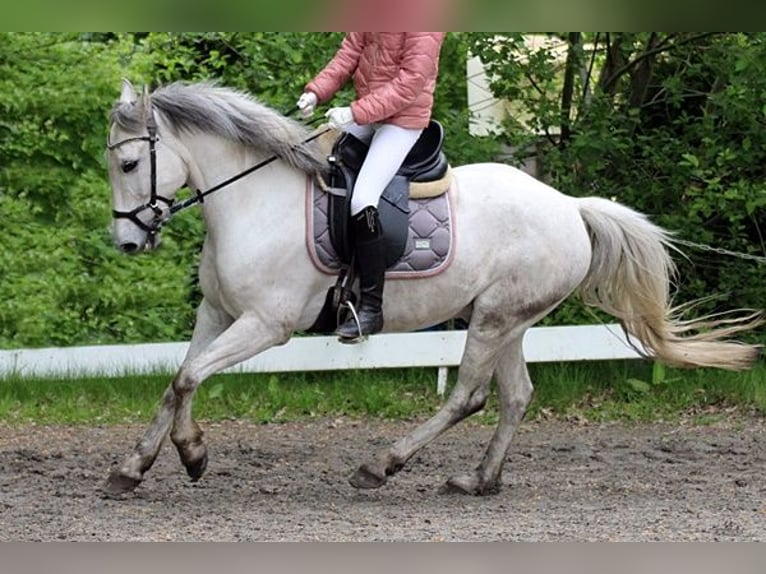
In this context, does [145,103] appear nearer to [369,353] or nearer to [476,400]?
[476,400]

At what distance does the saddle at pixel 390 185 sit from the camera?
581cm

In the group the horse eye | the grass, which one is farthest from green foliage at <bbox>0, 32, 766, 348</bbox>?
the horse eye

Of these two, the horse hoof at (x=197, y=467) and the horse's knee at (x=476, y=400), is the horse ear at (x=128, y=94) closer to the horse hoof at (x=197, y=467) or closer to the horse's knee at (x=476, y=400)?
the horse hoof at (x=197, y=467)

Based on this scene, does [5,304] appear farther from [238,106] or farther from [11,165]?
[238,106]

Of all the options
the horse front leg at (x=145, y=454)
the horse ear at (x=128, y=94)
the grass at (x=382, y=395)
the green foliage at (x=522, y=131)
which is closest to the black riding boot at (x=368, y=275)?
the horse front leg at (x=145, y=454)

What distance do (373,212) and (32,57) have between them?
16.2 feet

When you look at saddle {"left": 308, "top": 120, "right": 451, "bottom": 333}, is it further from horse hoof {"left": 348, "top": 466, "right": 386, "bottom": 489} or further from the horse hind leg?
the horse hind leg

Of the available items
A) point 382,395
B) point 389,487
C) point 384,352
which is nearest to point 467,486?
point 389,487

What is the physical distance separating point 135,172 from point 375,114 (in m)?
1.07

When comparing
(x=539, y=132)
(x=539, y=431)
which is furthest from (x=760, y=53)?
(x=539, y=431)

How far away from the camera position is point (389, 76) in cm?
567

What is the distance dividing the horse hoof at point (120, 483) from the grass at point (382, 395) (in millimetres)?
2706

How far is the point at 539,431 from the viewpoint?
8328 millimetres

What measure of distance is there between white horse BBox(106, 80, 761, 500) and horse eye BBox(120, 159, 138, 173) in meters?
0.01
